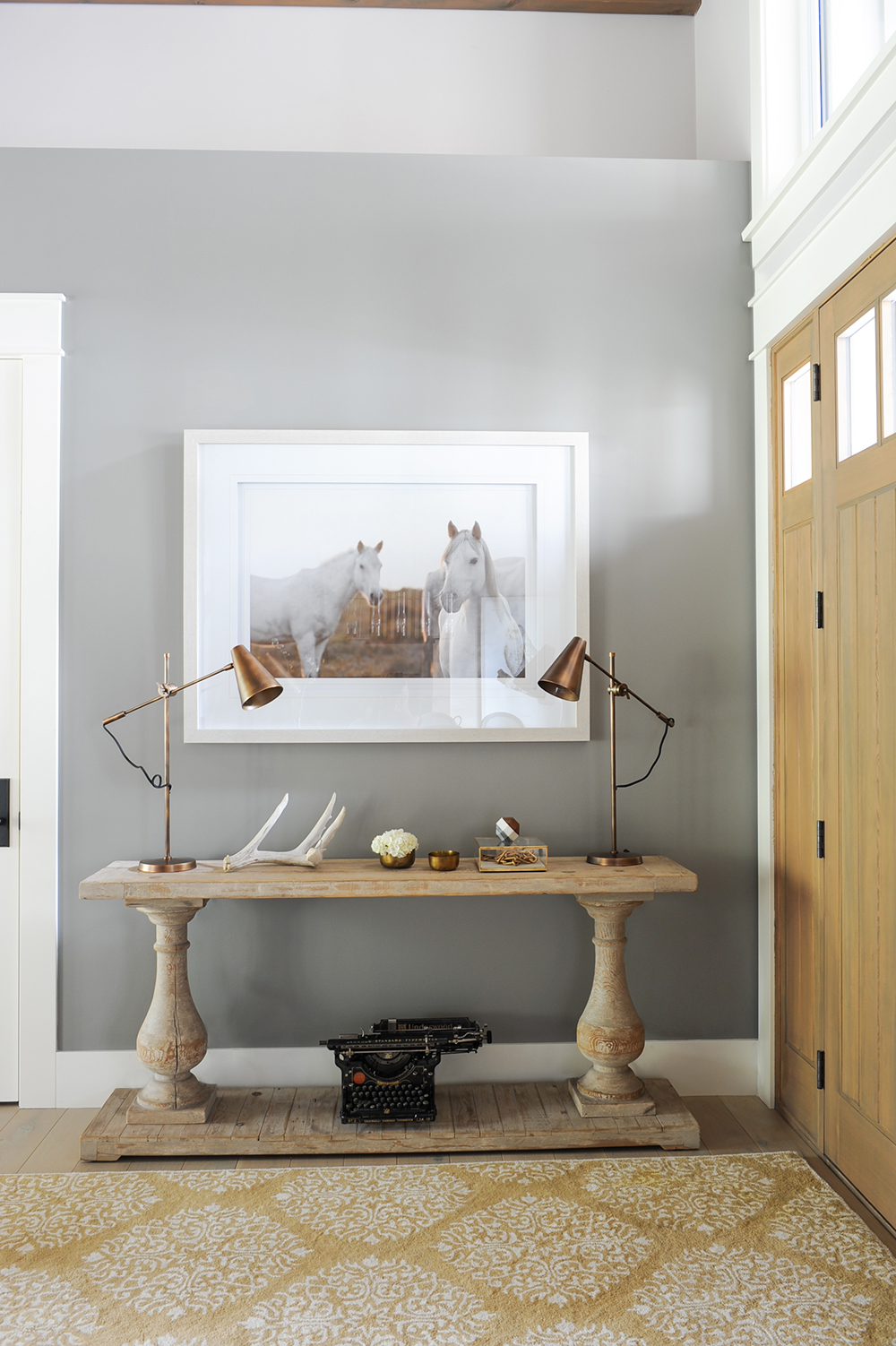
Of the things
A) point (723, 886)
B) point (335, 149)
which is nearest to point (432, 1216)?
point (723, 886)

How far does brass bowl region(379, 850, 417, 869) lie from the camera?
250 cm

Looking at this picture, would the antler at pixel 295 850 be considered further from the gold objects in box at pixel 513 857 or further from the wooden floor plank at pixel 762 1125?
the wooden floor plank at pixel 762 1125

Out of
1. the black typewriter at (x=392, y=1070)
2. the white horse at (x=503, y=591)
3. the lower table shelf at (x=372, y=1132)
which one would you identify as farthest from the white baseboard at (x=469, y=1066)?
the white horse at (x=503, y=591)

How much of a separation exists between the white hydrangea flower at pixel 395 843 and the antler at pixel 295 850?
0.14 m

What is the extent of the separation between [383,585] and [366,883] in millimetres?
936

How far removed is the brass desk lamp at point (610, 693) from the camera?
2443 millimetres

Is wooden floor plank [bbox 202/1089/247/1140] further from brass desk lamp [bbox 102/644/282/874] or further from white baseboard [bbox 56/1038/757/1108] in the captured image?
brass desk lamp [bbox 102/644/282/874]

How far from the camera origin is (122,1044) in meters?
2.69

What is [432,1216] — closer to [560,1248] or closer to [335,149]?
[560,1248]

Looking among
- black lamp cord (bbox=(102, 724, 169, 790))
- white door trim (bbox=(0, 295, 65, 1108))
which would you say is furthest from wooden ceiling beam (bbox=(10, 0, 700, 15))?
black lamp cord (bbox=(102, 724, 169, 790))

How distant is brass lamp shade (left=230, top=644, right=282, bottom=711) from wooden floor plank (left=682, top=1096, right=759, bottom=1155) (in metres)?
1.77

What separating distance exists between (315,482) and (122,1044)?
73.5 inches

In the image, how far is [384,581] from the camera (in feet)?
9.00

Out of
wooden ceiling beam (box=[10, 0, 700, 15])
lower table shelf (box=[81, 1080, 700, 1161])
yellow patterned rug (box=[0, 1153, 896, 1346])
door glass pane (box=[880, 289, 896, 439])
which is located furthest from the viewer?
wooden ceiling beam (box=[10, 0, 700, 15])
